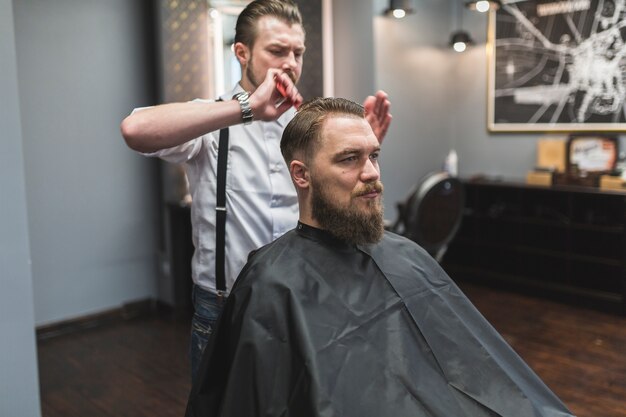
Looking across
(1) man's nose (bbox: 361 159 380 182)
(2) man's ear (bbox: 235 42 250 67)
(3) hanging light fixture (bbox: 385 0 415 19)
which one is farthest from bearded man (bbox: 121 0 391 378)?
(3) hanging light fixture (bbox: 385 0 415 19)

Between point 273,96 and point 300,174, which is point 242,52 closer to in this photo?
point 273,96

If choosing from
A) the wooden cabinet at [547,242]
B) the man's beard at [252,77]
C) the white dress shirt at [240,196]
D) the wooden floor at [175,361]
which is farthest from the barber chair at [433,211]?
the man's beard at [252,77]

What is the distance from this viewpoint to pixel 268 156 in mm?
1562

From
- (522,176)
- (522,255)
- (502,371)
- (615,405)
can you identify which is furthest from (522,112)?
(502,371)

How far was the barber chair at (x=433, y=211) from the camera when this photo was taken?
111 inches

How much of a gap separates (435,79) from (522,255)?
141 cm

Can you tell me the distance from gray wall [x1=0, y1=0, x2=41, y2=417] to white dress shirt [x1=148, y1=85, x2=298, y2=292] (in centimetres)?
71

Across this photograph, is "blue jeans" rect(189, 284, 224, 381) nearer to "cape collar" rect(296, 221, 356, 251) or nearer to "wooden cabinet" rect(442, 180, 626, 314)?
"cape collar" rect(296, 221, 356, 251)

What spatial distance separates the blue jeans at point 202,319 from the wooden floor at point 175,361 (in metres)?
1.12

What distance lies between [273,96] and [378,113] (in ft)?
1.10

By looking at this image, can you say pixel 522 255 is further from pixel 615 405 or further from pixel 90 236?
pixel 90 236

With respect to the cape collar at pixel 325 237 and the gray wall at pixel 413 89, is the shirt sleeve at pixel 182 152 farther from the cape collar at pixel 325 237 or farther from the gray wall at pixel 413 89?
the gray wall at pixel 413 89

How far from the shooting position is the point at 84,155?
348 centimetres

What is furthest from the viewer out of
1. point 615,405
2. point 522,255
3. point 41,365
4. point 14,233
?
point 522,255
